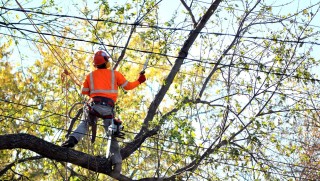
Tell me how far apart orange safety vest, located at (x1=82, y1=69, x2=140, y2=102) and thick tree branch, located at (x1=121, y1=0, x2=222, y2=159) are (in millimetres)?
1156

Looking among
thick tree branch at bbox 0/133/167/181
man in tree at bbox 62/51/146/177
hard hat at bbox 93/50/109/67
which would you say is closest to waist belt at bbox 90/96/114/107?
man in tree at bbox 62/51/146/177

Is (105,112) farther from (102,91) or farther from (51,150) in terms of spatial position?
(51,150)

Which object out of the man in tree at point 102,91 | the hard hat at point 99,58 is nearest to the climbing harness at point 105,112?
the man in tree at point 102,91

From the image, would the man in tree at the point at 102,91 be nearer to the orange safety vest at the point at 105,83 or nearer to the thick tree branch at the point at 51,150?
the orange safety vest at the point at 105,83

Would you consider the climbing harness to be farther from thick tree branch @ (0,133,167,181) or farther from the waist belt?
thick tree branch @ (0,133,167,181)

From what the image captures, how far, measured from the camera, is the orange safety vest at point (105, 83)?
29.1 ft

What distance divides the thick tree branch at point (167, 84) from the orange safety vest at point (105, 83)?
3.79 feet

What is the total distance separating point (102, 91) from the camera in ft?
29.2

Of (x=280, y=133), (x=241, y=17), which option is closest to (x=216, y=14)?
(x=241, y=17)

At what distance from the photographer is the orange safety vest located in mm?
8883

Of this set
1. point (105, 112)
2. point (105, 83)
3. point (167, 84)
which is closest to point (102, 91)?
point (105, 83)

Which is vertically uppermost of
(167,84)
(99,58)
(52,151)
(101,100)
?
(167,84)

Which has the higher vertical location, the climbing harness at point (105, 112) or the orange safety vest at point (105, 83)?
the orange safety vest at point (105, 83)

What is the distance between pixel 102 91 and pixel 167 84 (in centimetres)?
249
